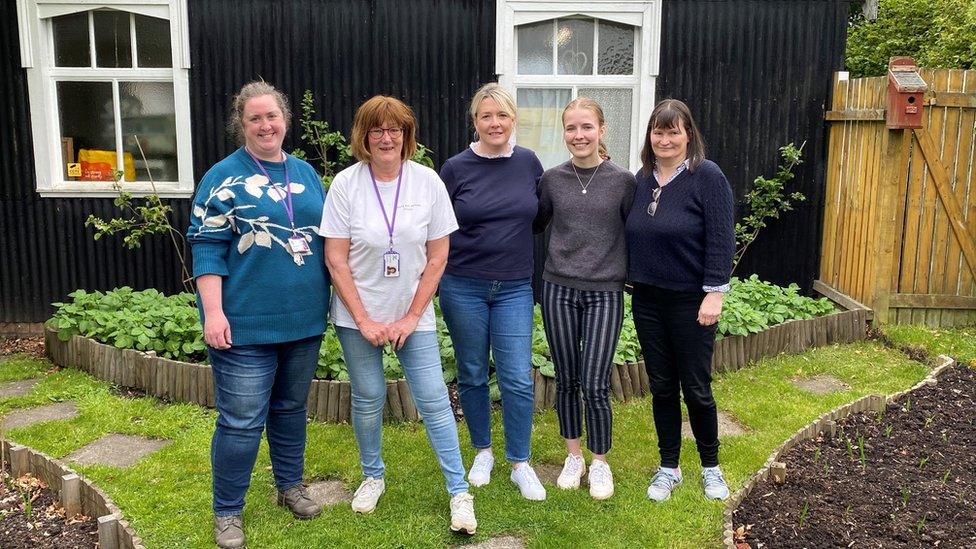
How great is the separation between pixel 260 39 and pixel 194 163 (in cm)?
116

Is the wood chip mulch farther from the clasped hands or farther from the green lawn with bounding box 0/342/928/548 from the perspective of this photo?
the clasped hands

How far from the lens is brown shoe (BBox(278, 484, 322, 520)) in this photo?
3.45 meters

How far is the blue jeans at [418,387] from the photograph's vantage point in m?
3.31

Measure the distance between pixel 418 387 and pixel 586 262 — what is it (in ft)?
2.86

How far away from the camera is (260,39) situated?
6.67m

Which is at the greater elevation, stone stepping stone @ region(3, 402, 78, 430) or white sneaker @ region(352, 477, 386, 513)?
white sneaker @ region(352, 477, 386, 513)

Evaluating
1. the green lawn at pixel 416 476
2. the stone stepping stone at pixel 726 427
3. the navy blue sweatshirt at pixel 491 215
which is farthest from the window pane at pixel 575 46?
the navy blue sweatshirt at pixel 491 215

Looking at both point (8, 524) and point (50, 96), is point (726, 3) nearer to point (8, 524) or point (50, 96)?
point (50, 96)

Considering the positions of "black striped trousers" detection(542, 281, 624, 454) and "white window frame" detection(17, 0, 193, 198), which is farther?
"white window frame" detection(17, 0, 193, 198)

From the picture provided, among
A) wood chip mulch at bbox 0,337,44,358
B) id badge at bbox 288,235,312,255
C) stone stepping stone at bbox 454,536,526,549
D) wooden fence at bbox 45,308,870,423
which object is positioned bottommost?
stone stepping stone at bbox 454,536,526,549

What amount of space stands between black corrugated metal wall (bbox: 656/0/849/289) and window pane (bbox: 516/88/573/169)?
0.86m

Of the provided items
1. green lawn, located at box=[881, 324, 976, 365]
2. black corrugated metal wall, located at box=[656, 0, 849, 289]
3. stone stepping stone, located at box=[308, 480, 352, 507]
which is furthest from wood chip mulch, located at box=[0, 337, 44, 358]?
green lawn, located at box=[881, 324, 976, 365]

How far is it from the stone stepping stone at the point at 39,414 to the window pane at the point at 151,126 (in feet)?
8.39

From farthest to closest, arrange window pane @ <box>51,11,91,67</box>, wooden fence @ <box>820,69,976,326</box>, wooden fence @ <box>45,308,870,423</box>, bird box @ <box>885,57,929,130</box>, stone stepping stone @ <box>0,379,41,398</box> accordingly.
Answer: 1. window pane @ <box>51,11,91,67</box>
2. wooden fence @ <box>820,69,976,326</box>
3. bird box @ <box>885,57,929,130</box>
4. stone stepping stone @ <box>0,379,41,398</box>
5. wooden fence @ <box>45,308,870,423</box>
